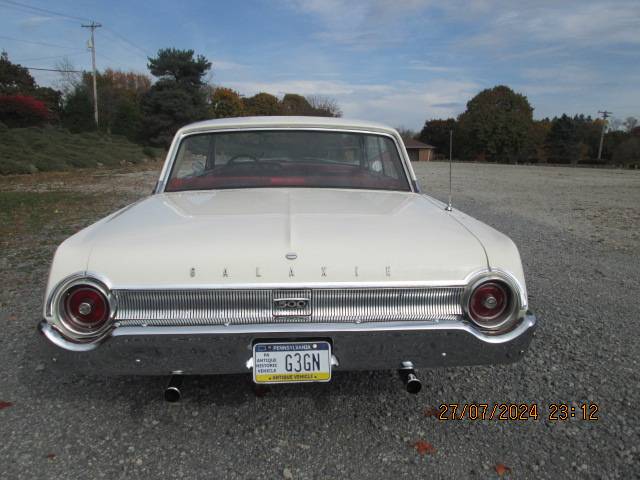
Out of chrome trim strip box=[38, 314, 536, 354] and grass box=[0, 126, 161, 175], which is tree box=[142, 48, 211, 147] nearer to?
grass box=[0, 126, 161, 175]

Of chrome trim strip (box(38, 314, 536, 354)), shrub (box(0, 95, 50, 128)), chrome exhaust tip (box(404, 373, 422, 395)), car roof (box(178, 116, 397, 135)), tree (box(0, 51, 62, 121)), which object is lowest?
chrome exhaust tip (box(404, 373, 422, 395))

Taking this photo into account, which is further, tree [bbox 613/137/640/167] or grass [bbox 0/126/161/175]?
tree [bbox 613/137/640/167]

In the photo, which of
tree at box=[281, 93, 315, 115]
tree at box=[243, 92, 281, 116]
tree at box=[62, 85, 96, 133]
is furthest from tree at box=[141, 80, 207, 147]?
tree at box=[281, 93, 315, 115]

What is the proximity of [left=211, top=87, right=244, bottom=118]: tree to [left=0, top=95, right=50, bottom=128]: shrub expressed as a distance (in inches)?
996

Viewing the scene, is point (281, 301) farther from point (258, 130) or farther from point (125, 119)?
point (125, 119)

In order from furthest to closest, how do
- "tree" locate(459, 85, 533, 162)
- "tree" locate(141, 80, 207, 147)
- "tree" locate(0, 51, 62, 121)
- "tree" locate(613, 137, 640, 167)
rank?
1. "tree" locate(459, 85, 533, 162)
2. "tree" locate(613, 137, 640, 167)
3. "tree" locate(141, 80, 207, 147)
4. "tree" locate(0, 51, 62, 121)

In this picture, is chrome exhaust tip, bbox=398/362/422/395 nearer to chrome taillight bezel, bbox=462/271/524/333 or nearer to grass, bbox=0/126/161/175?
chrome taillight bezel, bbox=462/271/524/333

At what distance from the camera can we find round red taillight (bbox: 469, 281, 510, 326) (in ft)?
6.23

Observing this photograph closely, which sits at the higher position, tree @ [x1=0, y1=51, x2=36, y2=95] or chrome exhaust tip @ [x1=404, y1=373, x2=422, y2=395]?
tree @ [x1=0, y1=51, x2=36, y2=95]

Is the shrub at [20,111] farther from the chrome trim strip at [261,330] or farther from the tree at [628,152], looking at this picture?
the tree at [628,152]

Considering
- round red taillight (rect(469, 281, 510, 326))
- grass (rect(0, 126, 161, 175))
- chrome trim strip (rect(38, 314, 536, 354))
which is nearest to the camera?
chrome trim strip (rect(38, 314, 536, 354))

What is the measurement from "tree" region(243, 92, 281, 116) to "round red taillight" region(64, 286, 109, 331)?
56.8 m

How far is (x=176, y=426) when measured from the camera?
7.50 ft

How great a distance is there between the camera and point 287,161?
3.25 metres
